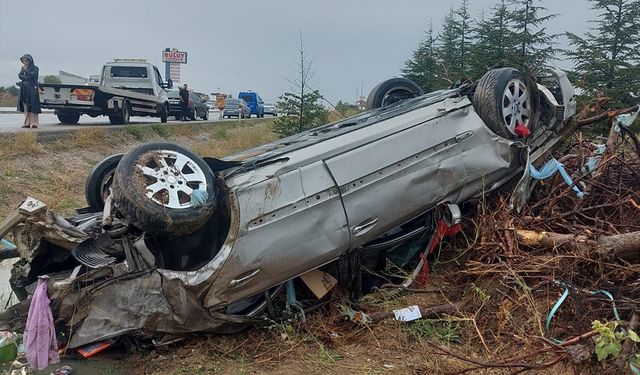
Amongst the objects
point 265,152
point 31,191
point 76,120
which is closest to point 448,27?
point 76,120

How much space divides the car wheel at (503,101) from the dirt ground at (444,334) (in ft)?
2.01

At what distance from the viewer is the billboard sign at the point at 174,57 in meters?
66.6

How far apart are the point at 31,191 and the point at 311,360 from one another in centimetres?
630

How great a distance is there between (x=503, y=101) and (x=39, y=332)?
3.65 m

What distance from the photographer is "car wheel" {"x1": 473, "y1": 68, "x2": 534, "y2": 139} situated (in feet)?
14.4

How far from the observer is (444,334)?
3.61 metres

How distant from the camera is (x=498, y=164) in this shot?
4395 millimetres

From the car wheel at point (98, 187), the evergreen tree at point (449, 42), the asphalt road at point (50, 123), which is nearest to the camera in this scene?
the car wheel at point (98, 187)

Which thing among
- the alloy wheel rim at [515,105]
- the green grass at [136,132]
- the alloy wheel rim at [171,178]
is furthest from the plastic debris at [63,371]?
the green grass at [136,132]

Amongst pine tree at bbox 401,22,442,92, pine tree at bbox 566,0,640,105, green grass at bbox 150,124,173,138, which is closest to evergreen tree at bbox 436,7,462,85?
pine tree at bbox 401,22,442,92

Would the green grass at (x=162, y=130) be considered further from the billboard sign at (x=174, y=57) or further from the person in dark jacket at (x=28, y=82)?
the billboard sign at (x=174, y=57)

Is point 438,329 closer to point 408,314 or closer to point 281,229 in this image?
point 408,314

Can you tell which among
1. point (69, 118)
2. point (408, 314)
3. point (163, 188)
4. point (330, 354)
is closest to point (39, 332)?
point (163, 188)

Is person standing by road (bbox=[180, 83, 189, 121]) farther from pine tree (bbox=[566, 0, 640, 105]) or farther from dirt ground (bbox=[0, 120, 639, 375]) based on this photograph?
dirt ground (bbox=[0, 120, 639, 375])
